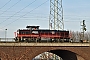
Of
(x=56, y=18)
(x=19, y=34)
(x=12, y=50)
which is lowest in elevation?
(x=12, y=50)

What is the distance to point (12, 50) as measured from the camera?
117ft

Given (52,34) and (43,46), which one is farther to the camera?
(52,34)

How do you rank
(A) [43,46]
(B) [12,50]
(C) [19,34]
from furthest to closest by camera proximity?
(C) [19,34] → (A) [43,46] → (B) [12,50]

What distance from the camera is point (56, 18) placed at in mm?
50375

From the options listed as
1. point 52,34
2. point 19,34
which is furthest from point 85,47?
point 19,34

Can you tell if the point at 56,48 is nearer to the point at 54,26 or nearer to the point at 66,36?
the point at 66,36

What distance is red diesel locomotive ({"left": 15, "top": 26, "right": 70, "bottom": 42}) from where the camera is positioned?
43594mm

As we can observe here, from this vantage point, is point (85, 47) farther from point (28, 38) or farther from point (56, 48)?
point (28, 38)

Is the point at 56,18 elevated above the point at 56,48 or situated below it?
above

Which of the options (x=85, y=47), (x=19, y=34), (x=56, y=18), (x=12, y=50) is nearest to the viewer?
(x=12, y=50)

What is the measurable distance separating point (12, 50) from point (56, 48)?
8.76m

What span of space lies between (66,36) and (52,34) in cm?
328

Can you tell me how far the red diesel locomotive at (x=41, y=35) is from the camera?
43594 mm

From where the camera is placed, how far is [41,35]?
1766 inches
